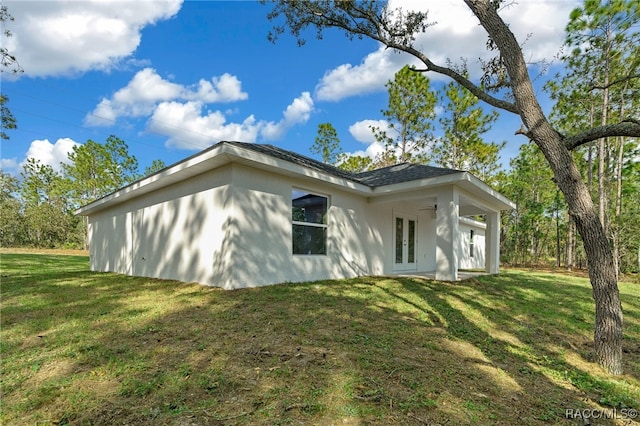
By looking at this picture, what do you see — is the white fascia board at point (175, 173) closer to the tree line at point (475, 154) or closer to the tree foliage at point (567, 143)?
the tree foliage at point (567, 143)

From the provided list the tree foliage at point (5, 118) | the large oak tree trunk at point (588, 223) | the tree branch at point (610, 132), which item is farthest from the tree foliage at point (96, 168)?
the tree branch at point (610, 132)

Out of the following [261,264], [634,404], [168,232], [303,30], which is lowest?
[634,404]

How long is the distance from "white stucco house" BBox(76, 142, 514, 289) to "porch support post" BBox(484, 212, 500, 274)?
10 cm

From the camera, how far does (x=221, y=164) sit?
5941 mm

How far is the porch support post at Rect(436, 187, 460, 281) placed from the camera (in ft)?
24.2

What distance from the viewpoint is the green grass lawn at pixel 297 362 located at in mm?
2014

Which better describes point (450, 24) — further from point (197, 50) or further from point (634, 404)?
point (197, 50)

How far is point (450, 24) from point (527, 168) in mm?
16858

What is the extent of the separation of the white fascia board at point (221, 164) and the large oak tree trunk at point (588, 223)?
4.05m

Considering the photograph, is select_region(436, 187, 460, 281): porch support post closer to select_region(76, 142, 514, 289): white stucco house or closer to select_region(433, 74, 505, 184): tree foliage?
select_region(76, 142, 514, 289): white stucco house

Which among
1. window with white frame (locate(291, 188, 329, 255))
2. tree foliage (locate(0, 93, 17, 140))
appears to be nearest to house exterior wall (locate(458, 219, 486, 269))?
window with white frame (locate(291, 188, 329, 255))

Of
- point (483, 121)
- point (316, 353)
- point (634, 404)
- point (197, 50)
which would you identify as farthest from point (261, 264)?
point (483, 121)

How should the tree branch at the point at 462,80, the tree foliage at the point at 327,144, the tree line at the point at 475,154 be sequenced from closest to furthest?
the tree branch at the point at 462,80, the tree line at the point at 475,154, the tree foliage at the point at 327,144

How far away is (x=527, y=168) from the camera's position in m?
19.0
